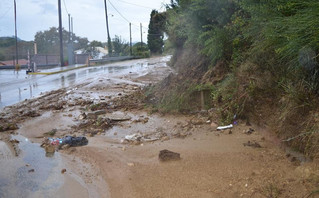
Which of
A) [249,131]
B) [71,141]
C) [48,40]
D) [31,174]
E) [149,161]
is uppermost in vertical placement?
[48,40]

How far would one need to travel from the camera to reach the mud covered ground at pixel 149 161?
373 cm

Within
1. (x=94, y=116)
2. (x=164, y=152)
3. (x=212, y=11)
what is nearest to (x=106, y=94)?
(x=94, y=116)

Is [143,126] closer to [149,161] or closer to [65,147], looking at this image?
[65,147]

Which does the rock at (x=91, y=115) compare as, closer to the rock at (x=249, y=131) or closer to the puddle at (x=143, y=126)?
the puddle at (x=143, y=126)

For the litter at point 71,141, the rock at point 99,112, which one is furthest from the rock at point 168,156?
the rock at point 99,112

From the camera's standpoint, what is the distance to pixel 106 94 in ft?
36.7

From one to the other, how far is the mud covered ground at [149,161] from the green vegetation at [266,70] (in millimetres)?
324

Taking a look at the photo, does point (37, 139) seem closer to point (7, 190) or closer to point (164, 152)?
point (7, 190)

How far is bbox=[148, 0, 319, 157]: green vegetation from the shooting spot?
4.30m

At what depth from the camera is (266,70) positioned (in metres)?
5.60

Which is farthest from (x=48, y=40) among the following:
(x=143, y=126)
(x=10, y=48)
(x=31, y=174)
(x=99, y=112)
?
(x=31, y=174)

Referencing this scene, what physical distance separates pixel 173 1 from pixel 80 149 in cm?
1078

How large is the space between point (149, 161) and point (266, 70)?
2.59 m

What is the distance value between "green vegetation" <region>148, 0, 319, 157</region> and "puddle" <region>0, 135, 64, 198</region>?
10.1 feet
